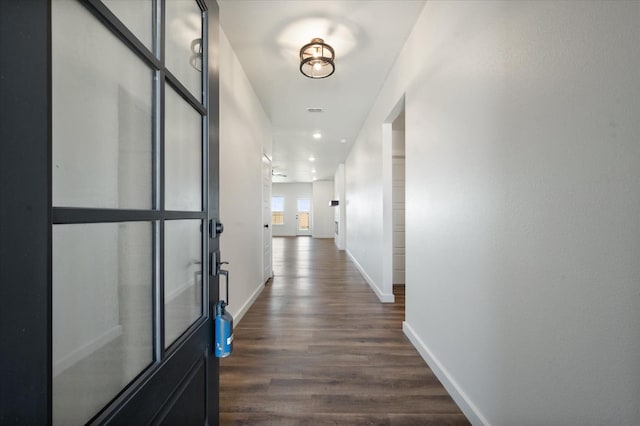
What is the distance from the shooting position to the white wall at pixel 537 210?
81cm

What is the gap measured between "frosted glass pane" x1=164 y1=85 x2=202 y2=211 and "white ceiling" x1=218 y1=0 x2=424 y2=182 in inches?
64.9

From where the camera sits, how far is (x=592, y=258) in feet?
2.85

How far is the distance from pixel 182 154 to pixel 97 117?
1.16 ft

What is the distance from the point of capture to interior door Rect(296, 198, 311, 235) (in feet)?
46.1

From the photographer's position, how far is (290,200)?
1408 centimetres

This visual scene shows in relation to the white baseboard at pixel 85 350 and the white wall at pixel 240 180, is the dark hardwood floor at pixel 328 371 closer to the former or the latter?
the white wall at pixel 240 180

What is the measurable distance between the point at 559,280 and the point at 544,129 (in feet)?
1.87

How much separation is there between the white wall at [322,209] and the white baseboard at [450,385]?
35.6 ft

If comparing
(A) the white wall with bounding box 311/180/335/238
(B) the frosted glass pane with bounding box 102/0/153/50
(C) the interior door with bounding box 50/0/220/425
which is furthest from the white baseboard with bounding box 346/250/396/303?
(A) the white wall with bounding box 311/180/335/238

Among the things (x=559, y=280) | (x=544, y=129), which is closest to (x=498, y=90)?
(x=544, y=129)

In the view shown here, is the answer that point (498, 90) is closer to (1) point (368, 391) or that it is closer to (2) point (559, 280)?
(2) point (559, 280)

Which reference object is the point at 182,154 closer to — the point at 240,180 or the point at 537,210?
the point at 537,210

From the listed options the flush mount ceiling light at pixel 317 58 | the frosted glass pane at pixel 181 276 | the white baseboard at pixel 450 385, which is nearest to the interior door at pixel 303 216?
the flush mount ceiling light at pixel 317 58

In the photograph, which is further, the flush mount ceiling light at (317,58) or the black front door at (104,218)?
the flush mount ceiling light at (317,58)
